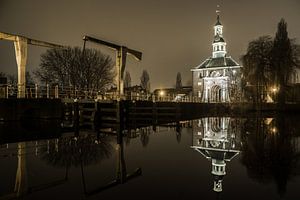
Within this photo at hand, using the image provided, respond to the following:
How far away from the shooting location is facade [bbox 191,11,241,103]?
210 ft

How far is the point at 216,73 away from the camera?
6688cm

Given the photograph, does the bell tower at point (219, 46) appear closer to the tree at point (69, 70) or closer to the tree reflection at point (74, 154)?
the tree at point (69, 70)

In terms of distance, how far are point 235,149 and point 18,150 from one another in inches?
262

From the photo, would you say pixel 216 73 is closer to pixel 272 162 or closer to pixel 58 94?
pixel 58 94

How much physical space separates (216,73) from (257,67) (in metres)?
36.1

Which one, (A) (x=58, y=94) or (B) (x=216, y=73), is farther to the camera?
(B) (x=216, y=73)

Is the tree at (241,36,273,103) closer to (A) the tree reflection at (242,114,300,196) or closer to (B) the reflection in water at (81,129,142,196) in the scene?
(A) the tree reflection at (242,114,300,196)

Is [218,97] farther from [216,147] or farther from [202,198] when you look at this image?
[202,198]

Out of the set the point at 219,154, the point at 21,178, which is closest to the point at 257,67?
the point at 219,154

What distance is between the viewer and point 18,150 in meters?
7.80

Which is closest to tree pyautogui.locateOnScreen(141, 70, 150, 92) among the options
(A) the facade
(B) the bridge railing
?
(A) the facade

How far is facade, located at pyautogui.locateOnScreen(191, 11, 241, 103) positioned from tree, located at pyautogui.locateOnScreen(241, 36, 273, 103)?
94.4 ft

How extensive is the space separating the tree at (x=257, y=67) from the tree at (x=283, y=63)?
2.67 ft

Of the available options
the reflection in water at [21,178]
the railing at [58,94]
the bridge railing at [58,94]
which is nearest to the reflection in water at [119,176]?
the reflection in water at [21,178]
